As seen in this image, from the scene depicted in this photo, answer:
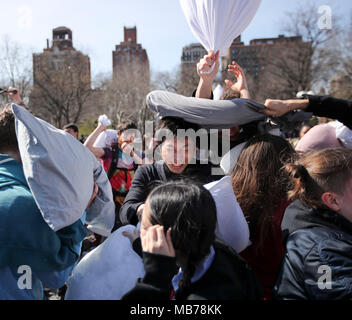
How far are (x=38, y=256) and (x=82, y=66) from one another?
37.5m

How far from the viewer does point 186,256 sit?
48.9 inches

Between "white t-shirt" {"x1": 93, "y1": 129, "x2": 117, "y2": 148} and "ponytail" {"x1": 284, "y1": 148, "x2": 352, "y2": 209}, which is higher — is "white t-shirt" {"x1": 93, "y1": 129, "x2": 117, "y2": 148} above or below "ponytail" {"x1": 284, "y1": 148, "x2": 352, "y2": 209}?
below

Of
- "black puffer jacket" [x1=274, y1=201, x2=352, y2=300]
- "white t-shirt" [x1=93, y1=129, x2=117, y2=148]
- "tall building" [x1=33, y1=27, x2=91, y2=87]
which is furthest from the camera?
"tall building" [x1=33, y1=27, x2=91, y2=87]

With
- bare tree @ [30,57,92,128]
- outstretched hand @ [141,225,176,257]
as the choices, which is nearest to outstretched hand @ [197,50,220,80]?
outstretched hand @ [141,225,176,257]

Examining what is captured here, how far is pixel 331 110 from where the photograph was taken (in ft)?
6.38

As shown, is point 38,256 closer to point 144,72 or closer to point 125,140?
point 125,140

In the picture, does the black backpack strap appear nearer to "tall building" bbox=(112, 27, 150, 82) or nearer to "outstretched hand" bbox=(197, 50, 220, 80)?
"outstretched hand" bbox=(197, 50, 220, 80)

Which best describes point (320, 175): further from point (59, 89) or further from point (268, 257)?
point (59, 89)

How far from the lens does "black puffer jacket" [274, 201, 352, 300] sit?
1329 millimetres

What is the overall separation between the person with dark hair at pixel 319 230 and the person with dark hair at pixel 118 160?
2.84 m

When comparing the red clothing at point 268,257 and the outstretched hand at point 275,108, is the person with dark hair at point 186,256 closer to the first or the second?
the red clothing at point 268,257

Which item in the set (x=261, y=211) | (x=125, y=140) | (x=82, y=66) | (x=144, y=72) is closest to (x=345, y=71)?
(x=144, y=72)

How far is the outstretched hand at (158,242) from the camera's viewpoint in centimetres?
118

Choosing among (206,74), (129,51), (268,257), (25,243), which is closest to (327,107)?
(206,74)
